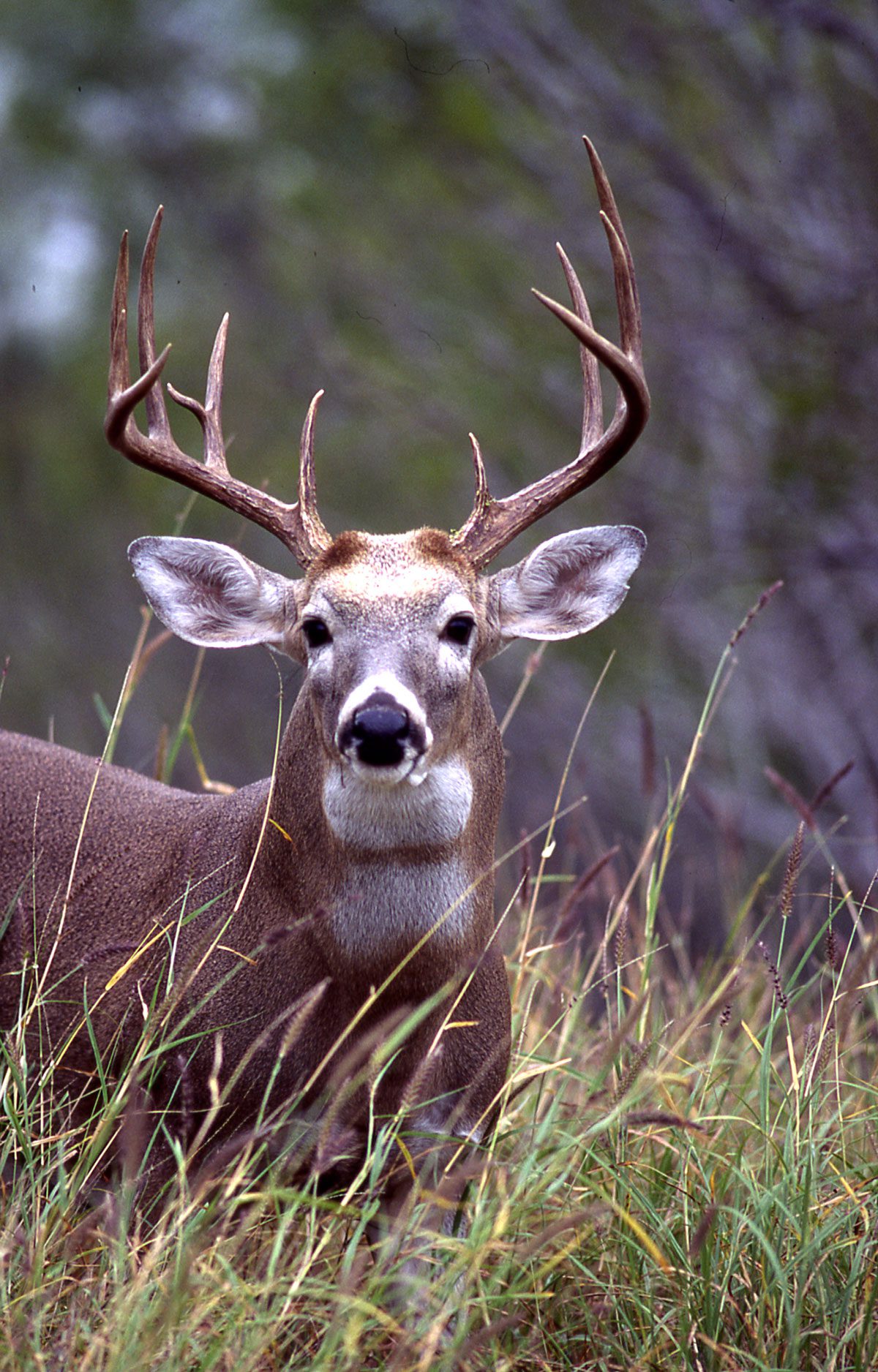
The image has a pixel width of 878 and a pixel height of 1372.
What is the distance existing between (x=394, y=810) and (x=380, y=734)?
1.04ft

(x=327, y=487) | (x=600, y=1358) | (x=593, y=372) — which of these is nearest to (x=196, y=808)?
(x=593, y=372)

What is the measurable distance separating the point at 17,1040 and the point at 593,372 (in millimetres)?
2508

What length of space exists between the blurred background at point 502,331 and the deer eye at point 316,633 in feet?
5.01

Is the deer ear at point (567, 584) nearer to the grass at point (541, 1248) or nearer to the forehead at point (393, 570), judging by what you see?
the forehead at point (393, 570)

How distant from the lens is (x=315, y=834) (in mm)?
4348

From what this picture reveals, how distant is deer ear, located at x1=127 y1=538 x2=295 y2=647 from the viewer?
4.85 m

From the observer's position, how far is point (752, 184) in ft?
34.1

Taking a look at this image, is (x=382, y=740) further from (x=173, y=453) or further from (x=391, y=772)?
(x=173, y=453)

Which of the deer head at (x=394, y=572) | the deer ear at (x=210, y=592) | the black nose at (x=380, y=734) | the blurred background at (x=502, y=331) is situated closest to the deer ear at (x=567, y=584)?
the deer head at (x=394, y=572)

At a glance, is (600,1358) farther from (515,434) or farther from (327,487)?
(327,487)

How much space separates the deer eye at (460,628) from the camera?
173 inches

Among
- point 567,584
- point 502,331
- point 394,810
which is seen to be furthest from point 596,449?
point 502,331

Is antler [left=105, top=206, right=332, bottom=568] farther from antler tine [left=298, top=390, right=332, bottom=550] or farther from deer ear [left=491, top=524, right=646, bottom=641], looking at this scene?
deer ear [left=491, top=524, right=646, bottom=641]

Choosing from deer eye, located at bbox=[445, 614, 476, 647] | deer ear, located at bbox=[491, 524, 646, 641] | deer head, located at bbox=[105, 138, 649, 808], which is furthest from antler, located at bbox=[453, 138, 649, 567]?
deer eye, located at bbox=[445, 614, 476, 647]
